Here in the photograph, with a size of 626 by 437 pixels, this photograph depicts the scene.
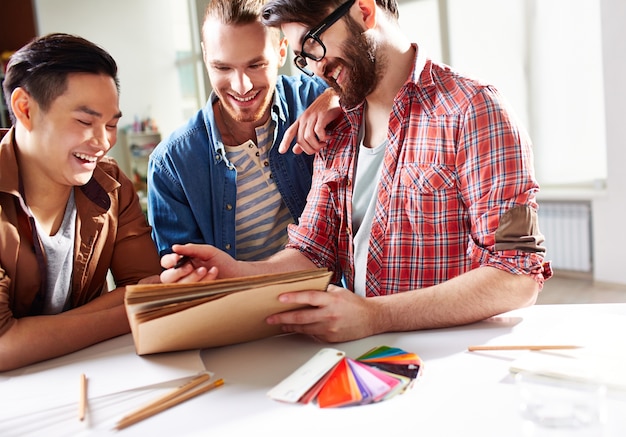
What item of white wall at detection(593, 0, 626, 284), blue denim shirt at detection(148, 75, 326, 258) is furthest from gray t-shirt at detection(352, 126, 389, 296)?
white wall at detection(593, 0, 626, 284)

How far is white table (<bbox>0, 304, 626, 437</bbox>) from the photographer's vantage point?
0.79 metres

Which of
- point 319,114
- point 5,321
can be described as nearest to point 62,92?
point 5,321

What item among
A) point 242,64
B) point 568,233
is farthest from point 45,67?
point 568,233

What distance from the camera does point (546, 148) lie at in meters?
4.82

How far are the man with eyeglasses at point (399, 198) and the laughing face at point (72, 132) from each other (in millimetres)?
383

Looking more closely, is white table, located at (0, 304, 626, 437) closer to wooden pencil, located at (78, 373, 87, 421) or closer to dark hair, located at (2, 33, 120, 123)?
wooden pencil, located at (78, 373, 87, 421)

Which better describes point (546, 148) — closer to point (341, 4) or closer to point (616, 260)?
point (616, 260)

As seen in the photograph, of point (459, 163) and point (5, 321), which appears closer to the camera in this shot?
point (5, 321)

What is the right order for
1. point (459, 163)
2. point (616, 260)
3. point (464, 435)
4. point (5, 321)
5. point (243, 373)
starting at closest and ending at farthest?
point (464, 435)
point (243, 373)
point (5, 321)
point (459, 163)
point (616, 260)

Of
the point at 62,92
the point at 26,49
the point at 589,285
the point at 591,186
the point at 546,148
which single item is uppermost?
the point at 26,49

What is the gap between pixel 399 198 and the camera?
4.72ft

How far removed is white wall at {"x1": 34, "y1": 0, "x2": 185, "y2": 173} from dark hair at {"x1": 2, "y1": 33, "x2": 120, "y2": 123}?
5241 mm

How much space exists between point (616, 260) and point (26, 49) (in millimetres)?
4318

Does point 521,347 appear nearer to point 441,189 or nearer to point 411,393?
point 411,393
